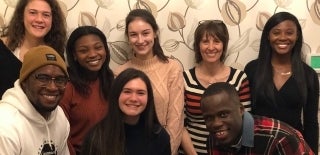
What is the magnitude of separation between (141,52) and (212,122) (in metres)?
0.81

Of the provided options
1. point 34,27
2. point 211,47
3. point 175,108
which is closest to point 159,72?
point 175,108

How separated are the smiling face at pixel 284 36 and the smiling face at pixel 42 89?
4.35 feet

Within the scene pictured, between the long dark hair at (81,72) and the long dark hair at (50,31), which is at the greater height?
the long dark hair at (50,31)

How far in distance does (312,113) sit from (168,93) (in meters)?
0.89

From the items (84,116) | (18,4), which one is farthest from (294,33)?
(18,4)

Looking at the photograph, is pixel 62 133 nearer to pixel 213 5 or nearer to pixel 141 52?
pixel 141 52

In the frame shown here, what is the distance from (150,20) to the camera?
233 cm

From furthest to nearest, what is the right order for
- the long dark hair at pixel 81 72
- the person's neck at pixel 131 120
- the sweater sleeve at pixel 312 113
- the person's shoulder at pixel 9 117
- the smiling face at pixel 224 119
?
the sweater sleeve at pixel 312 113
the long dark hair at pixel 81 72
the person's neck at pixel 131 120
the smiling face at pixel 224 119
the person's shoulder at pixel 9 117

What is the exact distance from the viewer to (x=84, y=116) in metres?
2.17

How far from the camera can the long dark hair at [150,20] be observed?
91.5 inches

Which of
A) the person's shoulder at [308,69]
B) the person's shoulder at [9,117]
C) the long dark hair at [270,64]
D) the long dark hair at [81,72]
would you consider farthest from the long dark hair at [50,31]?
the person's shoulder at [308,69]

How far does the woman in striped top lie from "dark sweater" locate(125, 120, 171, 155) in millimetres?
314

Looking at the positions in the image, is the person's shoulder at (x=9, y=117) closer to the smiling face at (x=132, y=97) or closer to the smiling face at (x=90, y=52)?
the smiling face at (x=132, y=97)

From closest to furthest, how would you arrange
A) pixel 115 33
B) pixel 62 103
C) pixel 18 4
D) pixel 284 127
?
pixel 284 127, pixel 62 103, pixel 18 4, pixel 115 33
